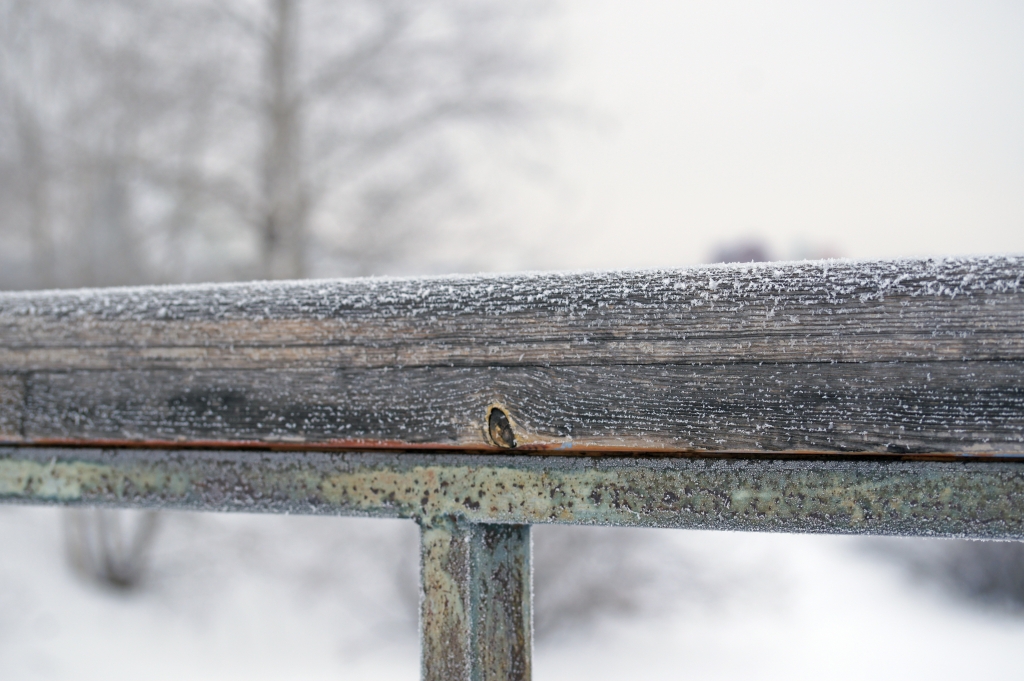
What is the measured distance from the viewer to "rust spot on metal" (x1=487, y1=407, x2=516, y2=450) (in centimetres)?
65

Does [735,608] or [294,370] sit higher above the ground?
[735,608]

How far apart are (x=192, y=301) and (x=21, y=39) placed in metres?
7.25

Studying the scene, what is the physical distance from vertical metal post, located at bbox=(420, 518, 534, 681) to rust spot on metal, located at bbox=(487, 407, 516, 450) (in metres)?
0.09

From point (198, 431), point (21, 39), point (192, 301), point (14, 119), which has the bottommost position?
point (198, 431)

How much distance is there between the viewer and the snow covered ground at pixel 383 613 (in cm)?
500

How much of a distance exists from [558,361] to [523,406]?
53 mm

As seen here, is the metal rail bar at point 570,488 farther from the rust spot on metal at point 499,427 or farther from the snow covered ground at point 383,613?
the snow covered ground at point 383,613

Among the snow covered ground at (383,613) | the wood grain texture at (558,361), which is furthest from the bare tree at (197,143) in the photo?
the wood grain texture at (558,361)

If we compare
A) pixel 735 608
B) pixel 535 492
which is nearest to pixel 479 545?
pixel 535 492

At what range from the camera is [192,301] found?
0.75 m

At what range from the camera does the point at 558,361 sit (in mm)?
641

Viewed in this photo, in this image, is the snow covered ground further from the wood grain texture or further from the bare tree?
the wood grain texture

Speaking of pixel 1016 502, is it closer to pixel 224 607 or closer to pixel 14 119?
pixel 224 607

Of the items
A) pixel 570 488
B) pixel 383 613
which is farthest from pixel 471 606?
pixel 383 613
